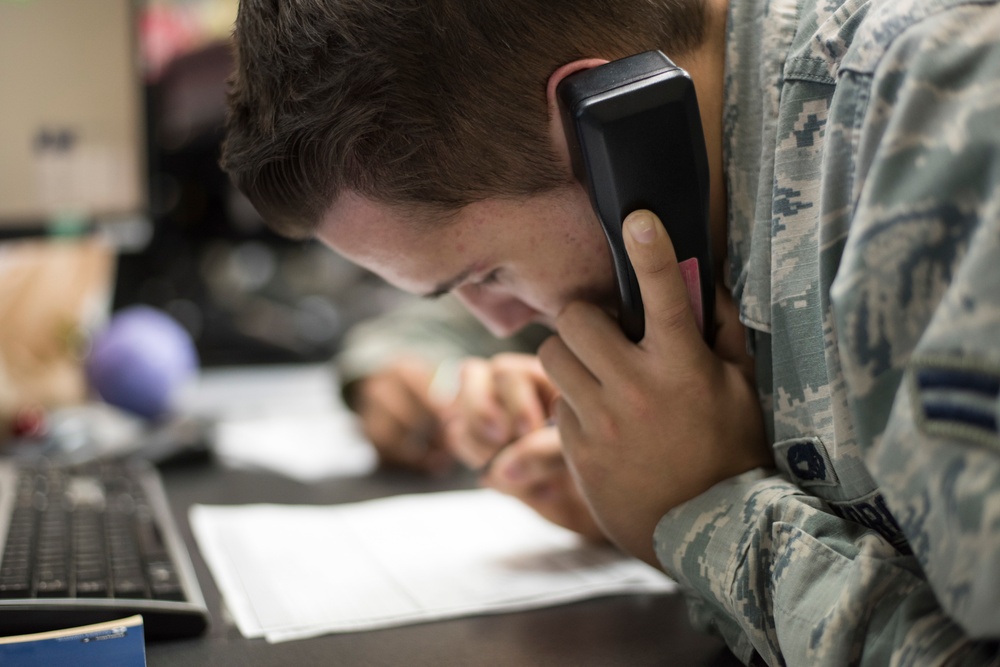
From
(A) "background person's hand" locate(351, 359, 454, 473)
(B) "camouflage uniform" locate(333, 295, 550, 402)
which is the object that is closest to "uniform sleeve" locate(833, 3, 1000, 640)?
(A) "background person's hand" locate(351, 359, 454, 473)

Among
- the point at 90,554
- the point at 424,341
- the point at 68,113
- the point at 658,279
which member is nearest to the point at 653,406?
the point at 658,279

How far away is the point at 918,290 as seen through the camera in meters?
0.40

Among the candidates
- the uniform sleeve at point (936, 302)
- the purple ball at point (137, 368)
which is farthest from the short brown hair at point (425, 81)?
the purple ball at point (137, 368)

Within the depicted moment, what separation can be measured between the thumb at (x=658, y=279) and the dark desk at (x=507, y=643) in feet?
0.61

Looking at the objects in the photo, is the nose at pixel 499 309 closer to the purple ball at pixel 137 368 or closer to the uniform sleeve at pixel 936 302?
the uniform sleeve at pixel 936 302

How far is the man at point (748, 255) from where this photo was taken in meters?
0.39

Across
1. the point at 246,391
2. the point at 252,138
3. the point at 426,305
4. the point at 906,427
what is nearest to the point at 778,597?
the point at 906,427

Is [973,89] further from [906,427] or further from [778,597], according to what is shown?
[778,597]

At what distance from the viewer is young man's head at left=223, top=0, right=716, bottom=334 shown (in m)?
0.58

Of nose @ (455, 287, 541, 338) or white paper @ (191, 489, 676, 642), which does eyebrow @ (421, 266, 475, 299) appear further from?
white paper @ (191, 489, 676, 642)

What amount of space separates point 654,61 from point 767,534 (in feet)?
0.90

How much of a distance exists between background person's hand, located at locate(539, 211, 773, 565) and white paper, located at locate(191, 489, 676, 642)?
9 centimetres

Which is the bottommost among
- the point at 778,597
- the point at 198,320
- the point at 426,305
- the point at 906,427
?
the point at 198,320

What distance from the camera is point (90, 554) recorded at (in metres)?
0.69
